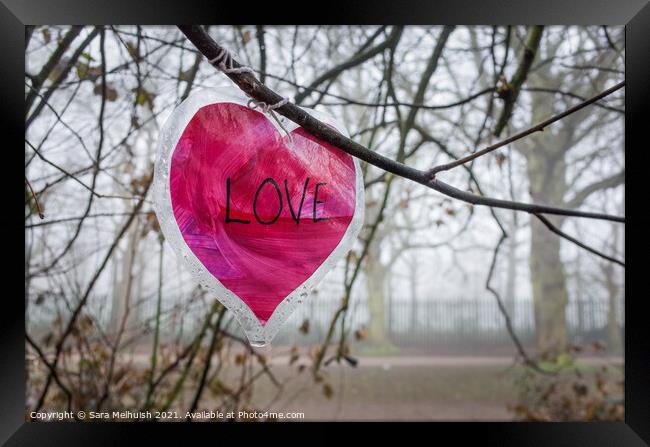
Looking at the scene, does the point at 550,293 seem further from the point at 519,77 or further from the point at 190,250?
the point at 190,250

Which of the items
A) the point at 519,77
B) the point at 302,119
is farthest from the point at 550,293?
the point at 302,119

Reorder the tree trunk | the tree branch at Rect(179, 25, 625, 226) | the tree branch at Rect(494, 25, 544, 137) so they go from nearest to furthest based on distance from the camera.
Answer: the tree branch at Rect(179, 25, 625, 226), the tree branch at Rect(494, 25, 544, 137), the tree trunk

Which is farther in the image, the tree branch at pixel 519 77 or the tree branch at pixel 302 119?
the tree branch at pixel 519 77

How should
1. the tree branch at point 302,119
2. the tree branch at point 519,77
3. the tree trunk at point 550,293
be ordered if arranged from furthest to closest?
the tree trunk at point 550,293 → the tree branch at point 519,77 → the tree branch at point 302,119

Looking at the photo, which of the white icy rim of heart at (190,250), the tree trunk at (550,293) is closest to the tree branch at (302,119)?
the white icy rim of heart at (190,250)

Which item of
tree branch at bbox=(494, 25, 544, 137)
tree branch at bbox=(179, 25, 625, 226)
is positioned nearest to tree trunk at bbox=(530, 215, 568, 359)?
tree branch at bbox=(494, 25, 544, 137)

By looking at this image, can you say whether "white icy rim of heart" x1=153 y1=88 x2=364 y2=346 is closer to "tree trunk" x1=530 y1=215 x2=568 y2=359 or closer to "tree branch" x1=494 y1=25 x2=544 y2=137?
"tree branch" x1=494 y1=25 x2=544 y2=137

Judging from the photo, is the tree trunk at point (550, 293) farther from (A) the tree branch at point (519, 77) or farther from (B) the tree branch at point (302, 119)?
(B) the tree branch at point (302, 119)

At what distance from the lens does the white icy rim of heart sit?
79cm

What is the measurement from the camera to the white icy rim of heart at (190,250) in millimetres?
791

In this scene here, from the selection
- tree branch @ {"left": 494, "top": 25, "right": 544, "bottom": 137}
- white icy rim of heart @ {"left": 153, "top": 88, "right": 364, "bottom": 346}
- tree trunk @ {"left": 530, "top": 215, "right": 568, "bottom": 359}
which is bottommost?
tree trunk @ {"left": 530, "top": 215, "right": 568, "bottom": 359}

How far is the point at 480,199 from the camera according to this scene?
2.89 ft
